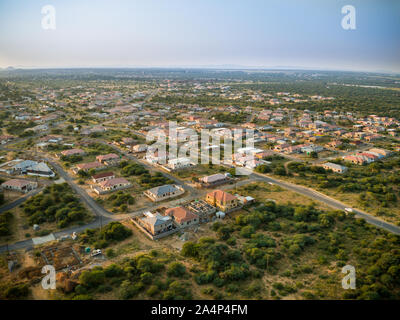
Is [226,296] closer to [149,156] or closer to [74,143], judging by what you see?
[149,156]

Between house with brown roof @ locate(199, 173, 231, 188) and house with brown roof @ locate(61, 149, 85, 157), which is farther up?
house with brown roof @ locate(61, 149, 85, 157)

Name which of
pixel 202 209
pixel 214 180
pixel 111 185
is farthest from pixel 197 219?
pixel 111 185

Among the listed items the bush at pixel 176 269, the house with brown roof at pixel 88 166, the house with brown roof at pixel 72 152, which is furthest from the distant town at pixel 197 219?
the house with brown roof at pixel 72 152

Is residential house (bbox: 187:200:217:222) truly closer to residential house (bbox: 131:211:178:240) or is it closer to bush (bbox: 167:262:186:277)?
residential house (bbox: 131:211:178:240)

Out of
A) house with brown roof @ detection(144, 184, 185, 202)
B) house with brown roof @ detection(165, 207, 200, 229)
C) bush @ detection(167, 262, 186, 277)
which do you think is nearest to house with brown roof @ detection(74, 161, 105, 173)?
house with brown roof @ detection(144, 184, 185, 202)

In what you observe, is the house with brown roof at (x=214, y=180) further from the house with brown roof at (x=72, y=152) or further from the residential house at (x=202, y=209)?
the house with brown roof at (x=72, y=152)
